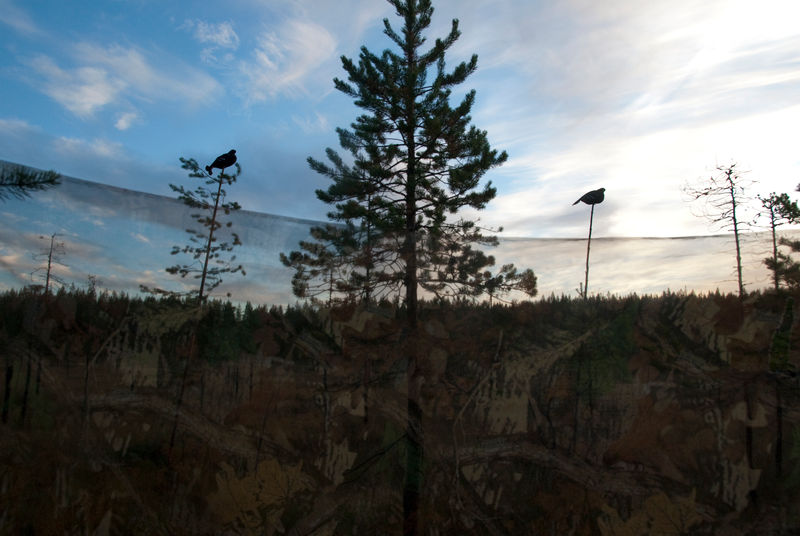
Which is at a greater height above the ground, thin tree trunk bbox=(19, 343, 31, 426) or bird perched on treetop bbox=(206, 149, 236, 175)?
bird perched on treetop bbox=(206, 149, 236, 175)

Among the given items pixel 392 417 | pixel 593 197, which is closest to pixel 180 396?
pixel 392 417

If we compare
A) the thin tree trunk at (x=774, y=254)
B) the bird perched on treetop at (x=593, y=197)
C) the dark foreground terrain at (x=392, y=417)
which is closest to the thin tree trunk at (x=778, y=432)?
the dark foreground terrain at (x=392, y=417)

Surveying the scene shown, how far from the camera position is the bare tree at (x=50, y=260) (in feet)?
9.00

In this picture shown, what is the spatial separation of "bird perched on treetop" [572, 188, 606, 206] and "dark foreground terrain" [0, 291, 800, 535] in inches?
73.9

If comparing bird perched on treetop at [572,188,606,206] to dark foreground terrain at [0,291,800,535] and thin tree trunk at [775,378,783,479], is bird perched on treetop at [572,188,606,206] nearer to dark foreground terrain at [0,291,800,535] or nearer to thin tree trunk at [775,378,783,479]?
dark foreground terrain at [0,291,800,535]

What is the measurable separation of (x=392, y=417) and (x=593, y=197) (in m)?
3.02

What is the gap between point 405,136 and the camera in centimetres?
405

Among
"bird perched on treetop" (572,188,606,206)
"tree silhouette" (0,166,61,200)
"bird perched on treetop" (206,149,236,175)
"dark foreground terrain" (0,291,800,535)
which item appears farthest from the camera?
"bird perched on treetop" (572,188,606,206)

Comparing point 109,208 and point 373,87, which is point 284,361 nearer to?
point 109,208

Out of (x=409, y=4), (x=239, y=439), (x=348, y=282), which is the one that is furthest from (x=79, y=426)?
(x=409, y=4)

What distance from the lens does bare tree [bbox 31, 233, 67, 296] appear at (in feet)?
9.00

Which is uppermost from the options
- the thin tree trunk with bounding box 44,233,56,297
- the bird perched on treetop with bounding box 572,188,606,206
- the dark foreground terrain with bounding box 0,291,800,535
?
the bird perched on treetop with bounding box 572,188,606,206

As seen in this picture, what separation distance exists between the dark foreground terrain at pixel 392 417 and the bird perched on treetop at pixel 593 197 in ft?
6.16

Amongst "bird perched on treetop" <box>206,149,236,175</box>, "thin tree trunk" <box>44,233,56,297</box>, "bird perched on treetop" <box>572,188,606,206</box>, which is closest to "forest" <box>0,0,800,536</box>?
"thin tree trunk" <box>44,233,56,297</box>
